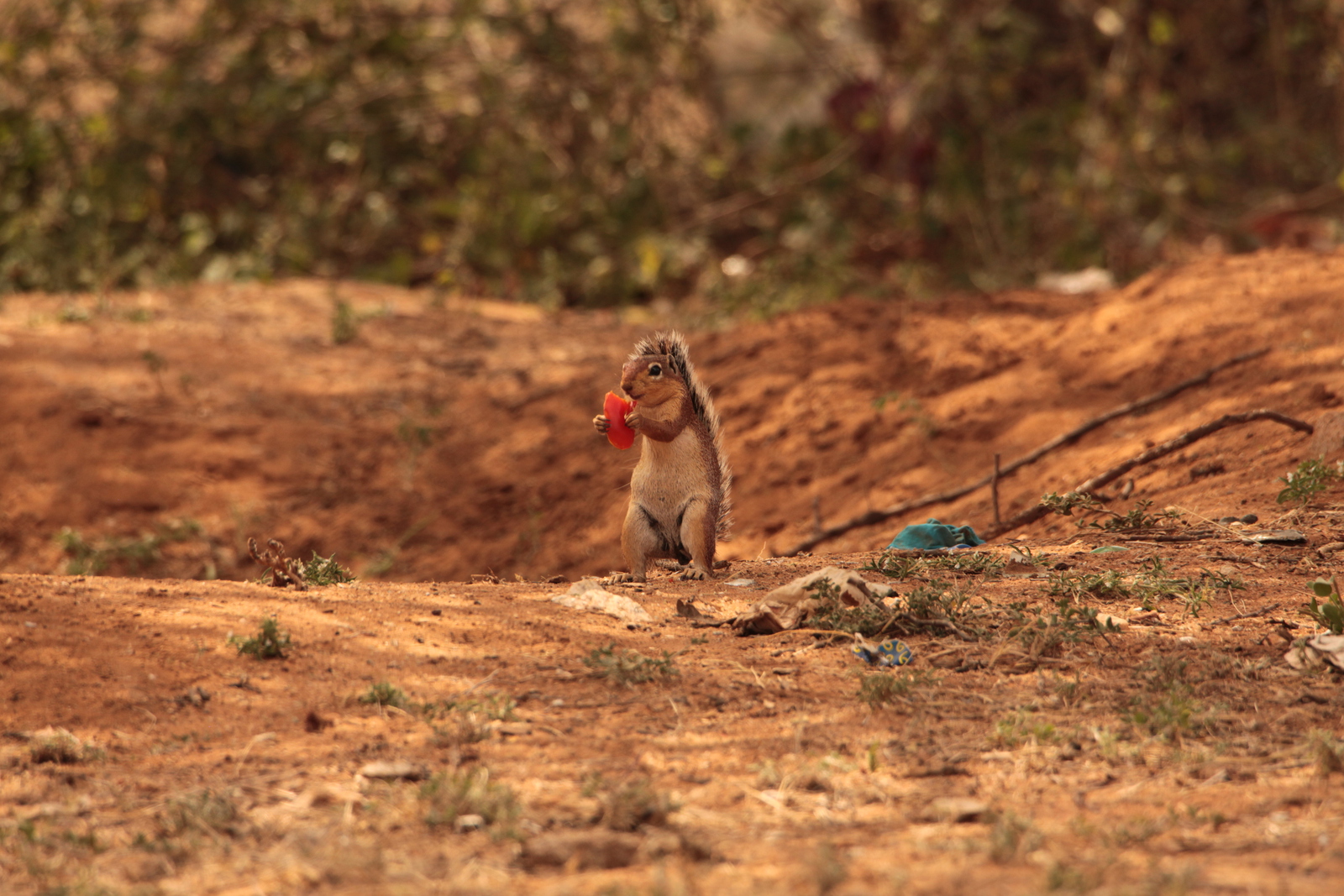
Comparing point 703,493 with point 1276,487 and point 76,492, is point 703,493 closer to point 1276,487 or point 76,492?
point 1276,487

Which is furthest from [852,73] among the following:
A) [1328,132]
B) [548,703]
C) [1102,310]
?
[548,703]

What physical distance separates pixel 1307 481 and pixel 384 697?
3.55 m

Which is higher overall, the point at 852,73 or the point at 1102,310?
the point at 852,73

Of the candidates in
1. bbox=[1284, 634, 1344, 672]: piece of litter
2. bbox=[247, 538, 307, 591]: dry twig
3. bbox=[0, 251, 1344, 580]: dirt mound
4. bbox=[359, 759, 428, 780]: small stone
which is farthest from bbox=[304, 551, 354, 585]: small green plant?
bbox=[1284, 634, 1344, 672]: piece of litter

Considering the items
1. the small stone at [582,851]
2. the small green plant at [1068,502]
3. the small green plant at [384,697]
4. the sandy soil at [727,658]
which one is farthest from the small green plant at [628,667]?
the small green plant at [1068,502]

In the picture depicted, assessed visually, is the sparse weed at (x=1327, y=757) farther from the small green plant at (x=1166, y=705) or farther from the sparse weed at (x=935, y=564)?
the sparse weed at (x=935, y=564)

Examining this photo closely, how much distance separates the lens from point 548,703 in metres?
3.54

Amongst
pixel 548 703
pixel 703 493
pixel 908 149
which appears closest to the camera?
pixel 548 703

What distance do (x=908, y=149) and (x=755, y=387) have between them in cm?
506

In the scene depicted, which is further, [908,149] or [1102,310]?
[908,149]

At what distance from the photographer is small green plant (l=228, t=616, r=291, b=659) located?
377 cm

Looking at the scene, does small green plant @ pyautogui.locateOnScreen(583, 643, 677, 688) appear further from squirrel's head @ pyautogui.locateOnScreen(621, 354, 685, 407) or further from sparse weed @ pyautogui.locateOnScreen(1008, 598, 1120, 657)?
squirrel's head @ pyautogui.locateOnScreen(621, 354, 685, 407)

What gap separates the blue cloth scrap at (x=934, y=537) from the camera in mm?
5254

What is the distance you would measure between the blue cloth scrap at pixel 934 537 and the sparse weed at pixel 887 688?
5.23ft
